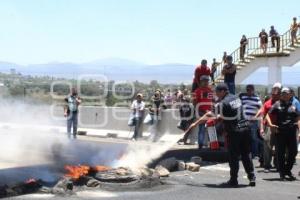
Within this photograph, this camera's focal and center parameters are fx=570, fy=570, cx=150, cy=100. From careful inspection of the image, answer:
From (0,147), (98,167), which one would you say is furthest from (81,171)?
(0,147)

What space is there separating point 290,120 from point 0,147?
26.8 feet

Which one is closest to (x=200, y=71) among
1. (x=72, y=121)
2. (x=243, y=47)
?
(x=72, y=121)

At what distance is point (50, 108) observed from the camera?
23750mm

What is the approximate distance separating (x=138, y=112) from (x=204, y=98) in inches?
227

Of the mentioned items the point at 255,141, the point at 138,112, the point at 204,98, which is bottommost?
the point at 255,141

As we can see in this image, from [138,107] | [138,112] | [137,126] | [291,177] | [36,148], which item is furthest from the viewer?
[137,126]

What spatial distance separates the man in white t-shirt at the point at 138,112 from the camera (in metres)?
19.4

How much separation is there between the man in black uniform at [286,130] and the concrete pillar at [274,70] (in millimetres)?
18018

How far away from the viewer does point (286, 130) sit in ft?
35.8

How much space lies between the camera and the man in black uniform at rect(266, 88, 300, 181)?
10828 mm

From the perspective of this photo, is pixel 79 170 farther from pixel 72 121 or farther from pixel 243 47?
pixel 243 47

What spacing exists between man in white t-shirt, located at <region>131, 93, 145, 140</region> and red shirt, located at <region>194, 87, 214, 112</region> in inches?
214

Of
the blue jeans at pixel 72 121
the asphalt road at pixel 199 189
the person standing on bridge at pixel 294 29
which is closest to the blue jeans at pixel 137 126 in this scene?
the blue jeans at pixel 72 121

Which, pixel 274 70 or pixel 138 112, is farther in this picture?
pixel 274 70
